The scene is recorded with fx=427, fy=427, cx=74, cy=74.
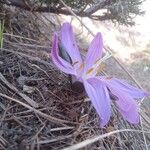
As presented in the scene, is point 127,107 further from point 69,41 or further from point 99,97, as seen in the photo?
point 69,41

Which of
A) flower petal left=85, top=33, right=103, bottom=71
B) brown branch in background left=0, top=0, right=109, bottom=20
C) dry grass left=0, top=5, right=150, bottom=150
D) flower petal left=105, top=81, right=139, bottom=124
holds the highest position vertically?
flower petal left=85, top=33, right=103, bottom=71

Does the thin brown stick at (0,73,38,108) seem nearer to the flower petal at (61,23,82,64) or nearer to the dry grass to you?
the dry grass

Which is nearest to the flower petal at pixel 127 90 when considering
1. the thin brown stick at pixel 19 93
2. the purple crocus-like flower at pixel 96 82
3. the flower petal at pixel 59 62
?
the purple crocus-like flower at pixel 96 82

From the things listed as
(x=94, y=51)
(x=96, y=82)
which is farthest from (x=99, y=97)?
(x=94, y=51)

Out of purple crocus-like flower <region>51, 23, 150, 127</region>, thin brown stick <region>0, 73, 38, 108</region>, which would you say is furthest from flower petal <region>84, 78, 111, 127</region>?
thin brown stick <region>0, 73, 38, 108</region>

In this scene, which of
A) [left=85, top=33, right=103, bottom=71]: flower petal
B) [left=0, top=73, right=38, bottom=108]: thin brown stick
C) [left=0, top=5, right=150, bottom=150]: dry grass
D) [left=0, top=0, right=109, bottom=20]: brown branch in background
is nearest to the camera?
[left=0, top=5, right=150, bottom=150]: dry grass

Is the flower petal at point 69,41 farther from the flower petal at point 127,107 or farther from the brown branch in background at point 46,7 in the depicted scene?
the brown branch in background at point 46,7

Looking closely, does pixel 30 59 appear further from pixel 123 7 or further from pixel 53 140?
pixel 123 7
